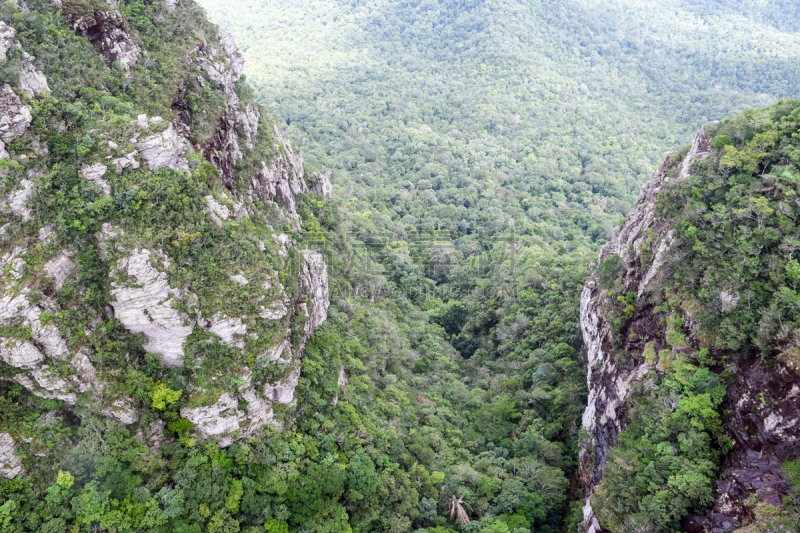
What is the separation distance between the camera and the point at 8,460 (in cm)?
2430

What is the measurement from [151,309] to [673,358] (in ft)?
108

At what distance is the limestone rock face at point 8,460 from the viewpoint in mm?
24062

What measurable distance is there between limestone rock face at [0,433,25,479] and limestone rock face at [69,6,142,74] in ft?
80.5

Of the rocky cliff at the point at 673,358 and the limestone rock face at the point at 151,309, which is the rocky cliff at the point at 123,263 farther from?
the rocky cliff at the point at 673,358

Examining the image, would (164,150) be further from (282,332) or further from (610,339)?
(610,339)

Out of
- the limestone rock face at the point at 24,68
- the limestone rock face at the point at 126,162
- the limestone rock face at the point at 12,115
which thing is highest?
the limestone rock face at the point at 24,68

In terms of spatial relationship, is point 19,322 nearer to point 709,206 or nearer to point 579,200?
point 709,206

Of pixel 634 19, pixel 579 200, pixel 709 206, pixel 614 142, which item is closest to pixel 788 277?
pixel 709 206

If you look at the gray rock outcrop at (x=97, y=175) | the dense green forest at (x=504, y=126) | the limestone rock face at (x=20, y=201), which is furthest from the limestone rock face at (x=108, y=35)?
Result: the dense green forest at (x=504, y=126)

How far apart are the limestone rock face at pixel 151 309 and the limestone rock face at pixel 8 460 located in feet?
24.5

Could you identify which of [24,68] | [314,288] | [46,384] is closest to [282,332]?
[314,288]

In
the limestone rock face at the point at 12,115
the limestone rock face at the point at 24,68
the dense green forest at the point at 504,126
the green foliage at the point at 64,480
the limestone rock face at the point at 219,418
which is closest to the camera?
the green foliage at the point at 64,480

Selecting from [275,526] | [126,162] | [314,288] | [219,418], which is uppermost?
[126,162]

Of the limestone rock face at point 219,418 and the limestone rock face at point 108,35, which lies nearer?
the limestone rock face at point 219,418
